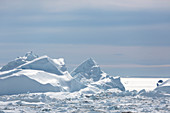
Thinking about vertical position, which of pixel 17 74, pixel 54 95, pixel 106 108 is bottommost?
pixel 106 108

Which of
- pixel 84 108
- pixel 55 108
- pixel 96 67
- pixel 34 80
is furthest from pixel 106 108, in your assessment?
pixel 96 67

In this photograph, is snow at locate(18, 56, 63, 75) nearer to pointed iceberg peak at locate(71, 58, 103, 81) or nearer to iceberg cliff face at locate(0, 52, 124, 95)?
iceberg cliff face at locate(0, 52, 124, 95)

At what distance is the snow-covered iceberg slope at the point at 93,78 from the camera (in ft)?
379

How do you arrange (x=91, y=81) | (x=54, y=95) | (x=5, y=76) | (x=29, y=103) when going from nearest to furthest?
(x=29, y=103) → (x=54, y=95) → (x=5, y=76) → (x=91, y=81)

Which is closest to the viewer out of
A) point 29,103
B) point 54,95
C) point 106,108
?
point 106,108

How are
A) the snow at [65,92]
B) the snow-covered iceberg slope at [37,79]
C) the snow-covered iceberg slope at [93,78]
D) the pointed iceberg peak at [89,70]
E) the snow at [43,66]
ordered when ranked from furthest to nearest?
the pointed iceberg peak at [89,70] < the snow-covered iceberg slope at [93,78] < the snow at [43,66] < the snow-covered iceberg slope at [37,79] < the snow at [65,92]

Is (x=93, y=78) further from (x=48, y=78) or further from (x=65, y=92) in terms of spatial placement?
(x=65, y=92)

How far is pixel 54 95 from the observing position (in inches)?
3875

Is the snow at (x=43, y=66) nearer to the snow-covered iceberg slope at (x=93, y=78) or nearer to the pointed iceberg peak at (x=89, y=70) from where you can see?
the snow-covered iceberg slope at (x=93, y=78)

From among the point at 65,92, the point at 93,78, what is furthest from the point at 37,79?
the point at 93,78

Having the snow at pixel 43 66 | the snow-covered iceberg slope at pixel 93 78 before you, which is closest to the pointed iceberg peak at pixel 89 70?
the snow-covered iceberg slope at pixel 93 78

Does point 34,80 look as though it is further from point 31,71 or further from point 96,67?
point 96,67

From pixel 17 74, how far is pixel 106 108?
3207cm

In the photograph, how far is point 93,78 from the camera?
122250mm
